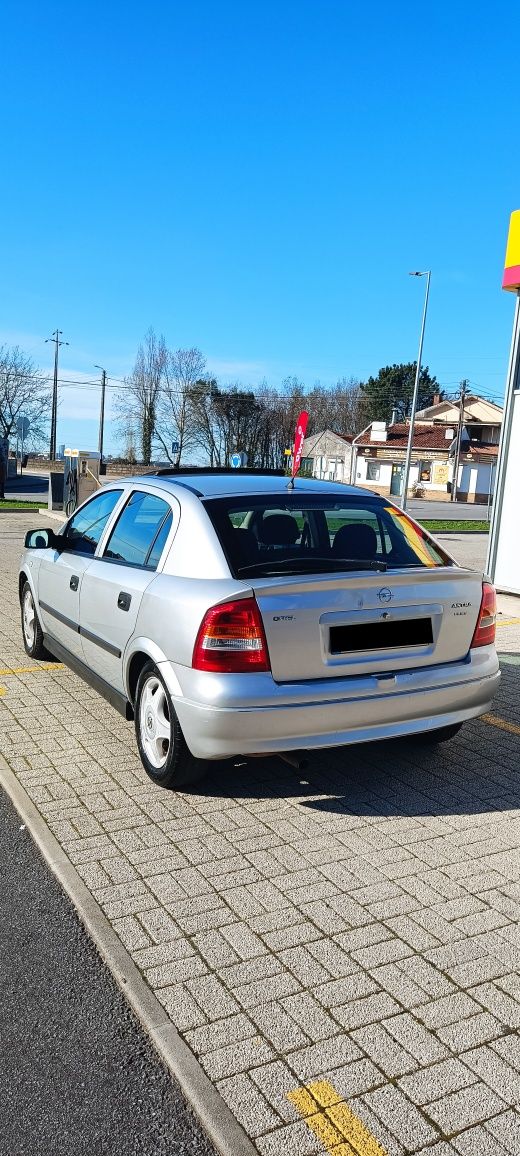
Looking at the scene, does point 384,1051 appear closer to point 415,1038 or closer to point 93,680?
point 415,1038

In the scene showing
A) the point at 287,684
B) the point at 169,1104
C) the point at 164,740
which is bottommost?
the point at 169,1104

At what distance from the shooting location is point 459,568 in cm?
461

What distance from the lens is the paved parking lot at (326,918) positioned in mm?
2371

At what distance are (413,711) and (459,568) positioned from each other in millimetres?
825

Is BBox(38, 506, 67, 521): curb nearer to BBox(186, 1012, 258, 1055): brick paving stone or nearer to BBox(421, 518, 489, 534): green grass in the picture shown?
BBox(421, 518, 489, 534): green grass

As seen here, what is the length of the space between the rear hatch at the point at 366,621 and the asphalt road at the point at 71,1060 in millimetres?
1406

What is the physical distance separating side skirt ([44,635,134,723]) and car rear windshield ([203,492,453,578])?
1164mm

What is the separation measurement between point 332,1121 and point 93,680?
331 centimetres

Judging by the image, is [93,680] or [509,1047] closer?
[509,1047]

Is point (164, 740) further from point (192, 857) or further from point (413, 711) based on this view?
point (413, 711)

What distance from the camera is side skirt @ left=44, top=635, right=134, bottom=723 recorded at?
188 inches

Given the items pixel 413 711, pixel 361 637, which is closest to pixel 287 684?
pixel 361 637

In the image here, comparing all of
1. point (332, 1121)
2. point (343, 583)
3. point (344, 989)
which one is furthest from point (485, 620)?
point (332, 1121)

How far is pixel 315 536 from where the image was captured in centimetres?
459
